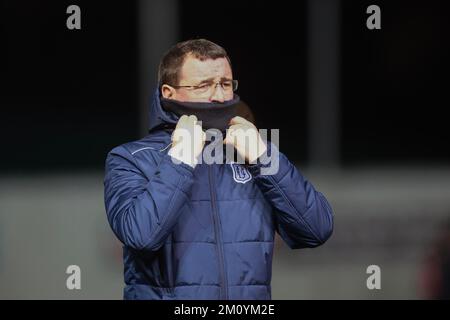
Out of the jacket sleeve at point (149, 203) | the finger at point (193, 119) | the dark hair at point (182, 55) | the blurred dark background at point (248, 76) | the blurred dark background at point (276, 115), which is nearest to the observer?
the jacket sleeve at point (149, 203)

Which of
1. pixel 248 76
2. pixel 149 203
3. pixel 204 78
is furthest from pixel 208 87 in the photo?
pixel 248 76

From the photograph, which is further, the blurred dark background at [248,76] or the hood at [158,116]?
the blurred dark background at [248,76]

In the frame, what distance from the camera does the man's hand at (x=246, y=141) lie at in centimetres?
273

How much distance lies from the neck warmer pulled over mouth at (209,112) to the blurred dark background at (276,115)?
4069 mm

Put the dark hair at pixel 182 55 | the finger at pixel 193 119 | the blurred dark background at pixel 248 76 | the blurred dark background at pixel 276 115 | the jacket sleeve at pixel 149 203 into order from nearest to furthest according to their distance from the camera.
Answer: the jacket sleeve at pixel 149 203
the finger at pixel 193 119
the dark hair at pixel 182 55
the blurred dark background at pixel 276 115
the blurred dark background at pixel 248 76

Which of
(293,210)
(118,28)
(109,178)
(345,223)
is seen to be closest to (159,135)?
(109,178)

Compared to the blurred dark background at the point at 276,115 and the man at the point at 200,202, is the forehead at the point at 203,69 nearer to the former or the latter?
the man at the point at 200,202

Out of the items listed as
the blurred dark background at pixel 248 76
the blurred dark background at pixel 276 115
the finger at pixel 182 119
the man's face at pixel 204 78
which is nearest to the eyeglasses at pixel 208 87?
the man's face at pixel 204 78

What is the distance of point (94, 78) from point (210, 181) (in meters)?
4.87

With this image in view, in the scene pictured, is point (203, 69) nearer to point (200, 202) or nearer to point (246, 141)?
point (246, 141)

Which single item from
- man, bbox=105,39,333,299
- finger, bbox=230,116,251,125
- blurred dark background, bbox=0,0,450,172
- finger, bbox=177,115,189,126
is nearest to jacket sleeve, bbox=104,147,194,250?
man, bbox=105,39,333,299

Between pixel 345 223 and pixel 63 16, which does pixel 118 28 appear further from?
pixel 345 223

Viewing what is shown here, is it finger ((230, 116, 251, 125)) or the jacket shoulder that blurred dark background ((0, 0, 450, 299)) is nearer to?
the jacket shoulder

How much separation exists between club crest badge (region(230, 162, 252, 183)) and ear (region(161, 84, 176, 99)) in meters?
0.29
